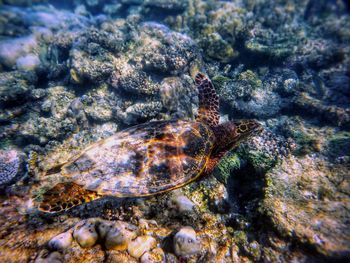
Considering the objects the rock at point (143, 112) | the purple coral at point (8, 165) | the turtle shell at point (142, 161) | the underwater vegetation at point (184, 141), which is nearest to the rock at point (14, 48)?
the underwater vegetation at point (184, 141)

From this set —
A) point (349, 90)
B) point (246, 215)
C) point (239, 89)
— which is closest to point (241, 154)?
point (246, 215)

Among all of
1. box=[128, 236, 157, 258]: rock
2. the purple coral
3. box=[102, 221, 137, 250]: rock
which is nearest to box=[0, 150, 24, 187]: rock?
the purple coral

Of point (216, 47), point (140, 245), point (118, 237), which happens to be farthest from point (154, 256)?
point (216, 47)

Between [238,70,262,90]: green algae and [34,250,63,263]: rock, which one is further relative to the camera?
[238,70,262,90]: green algae

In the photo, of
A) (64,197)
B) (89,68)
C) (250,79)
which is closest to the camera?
(64,197)

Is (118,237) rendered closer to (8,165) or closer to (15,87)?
(8,165)

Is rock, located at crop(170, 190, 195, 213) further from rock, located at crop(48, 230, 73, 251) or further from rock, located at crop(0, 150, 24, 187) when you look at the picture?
rock, located at crop(0, 150, 24, 187)
